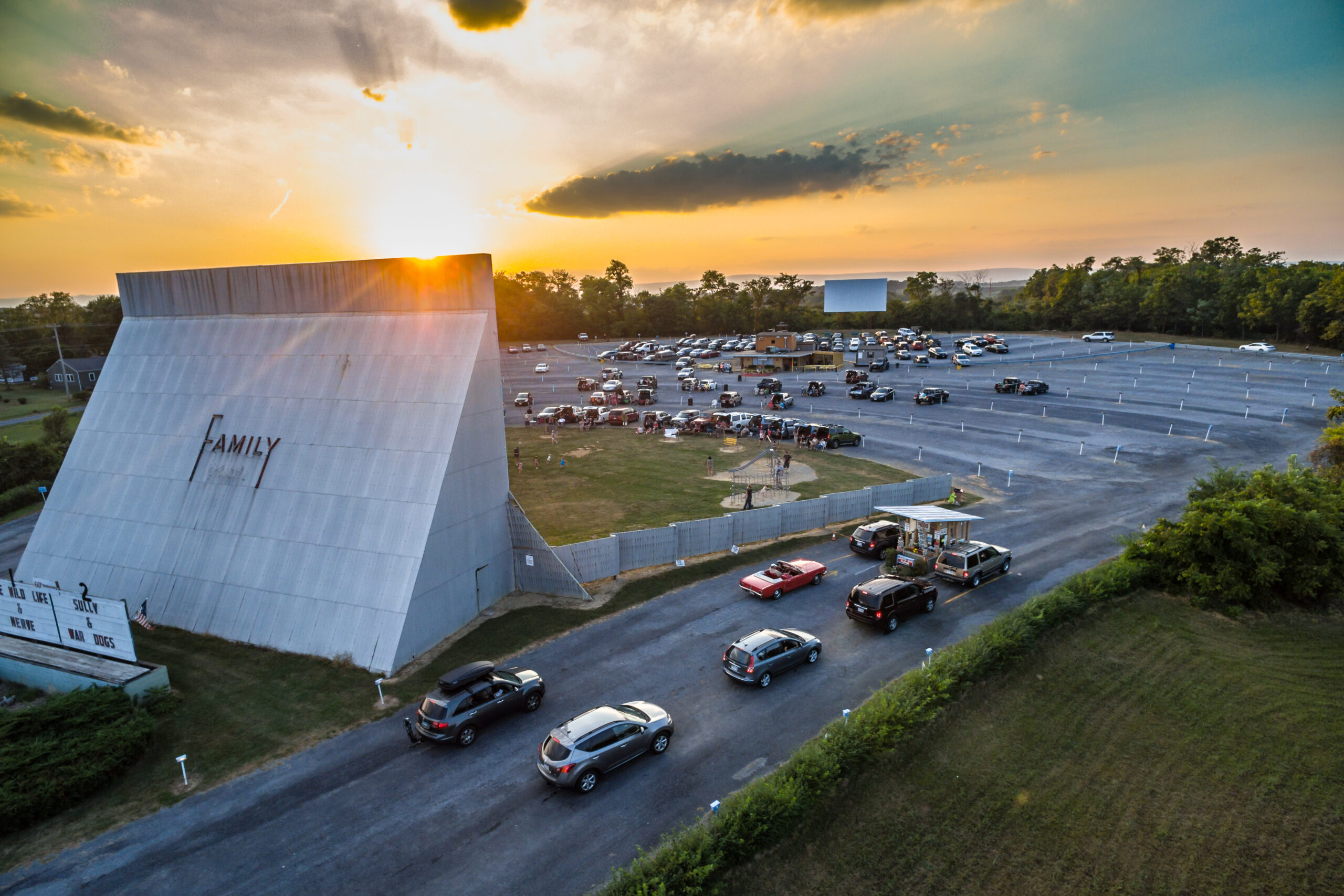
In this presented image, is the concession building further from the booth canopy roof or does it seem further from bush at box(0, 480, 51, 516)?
bush at box(0, 480, 51, 516)

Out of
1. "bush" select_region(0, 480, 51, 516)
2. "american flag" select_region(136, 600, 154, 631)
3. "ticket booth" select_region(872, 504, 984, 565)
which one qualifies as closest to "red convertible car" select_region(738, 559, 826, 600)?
"ticket booth" select_region(872, 504, 984, 565)

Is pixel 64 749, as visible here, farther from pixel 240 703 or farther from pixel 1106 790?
pixel 1106 790

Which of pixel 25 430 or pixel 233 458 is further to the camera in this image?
pixel 25 430

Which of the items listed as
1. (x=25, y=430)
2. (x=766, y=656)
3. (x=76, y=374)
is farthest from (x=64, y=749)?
(x=76, y=374)

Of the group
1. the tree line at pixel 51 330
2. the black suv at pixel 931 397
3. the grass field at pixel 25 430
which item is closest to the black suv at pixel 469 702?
the black suv at pixel 931 397

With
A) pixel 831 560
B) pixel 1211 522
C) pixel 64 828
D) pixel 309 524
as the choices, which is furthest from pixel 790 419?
pixel 64 828

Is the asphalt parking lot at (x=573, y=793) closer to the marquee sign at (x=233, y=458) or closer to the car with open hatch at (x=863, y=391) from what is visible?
the marquee sign at (x=233, y=458)

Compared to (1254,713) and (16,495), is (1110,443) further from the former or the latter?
(16,495)
